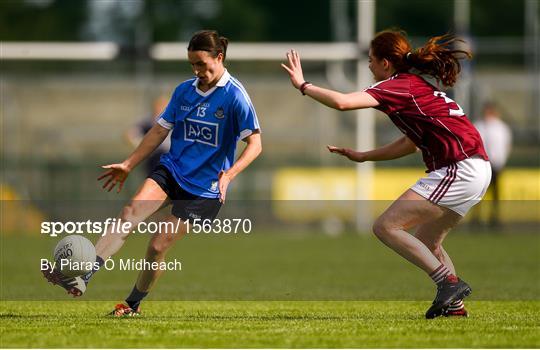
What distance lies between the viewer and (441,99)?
8000mm

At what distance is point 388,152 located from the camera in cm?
858

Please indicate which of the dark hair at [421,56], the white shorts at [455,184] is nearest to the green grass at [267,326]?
the white shorts at [455,184]

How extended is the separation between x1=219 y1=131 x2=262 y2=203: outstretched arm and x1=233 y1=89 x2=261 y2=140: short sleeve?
0.04m

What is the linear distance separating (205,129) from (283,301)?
8.37 feet

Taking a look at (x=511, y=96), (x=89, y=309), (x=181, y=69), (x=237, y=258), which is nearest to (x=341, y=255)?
(x=237, y=258)

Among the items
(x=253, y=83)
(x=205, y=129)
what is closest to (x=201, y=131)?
(x=205, y=129)

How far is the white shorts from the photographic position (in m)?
7.95

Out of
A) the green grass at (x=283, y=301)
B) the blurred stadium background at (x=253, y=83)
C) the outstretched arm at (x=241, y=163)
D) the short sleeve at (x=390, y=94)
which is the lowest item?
the blurred stadium background at (x=253, y=83)

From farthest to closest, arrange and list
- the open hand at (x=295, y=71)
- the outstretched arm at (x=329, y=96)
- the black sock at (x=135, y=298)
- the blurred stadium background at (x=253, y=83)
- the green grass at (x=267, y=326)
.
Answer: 1. the blurred stadium background at (x=253, y=83)
2. the black sock at (x=135, y=298)
3. the open hand at (x=295, y=71)
4. the outstretched arm at (x=329, y=96)
5. the green grass at (x=267, y=326)

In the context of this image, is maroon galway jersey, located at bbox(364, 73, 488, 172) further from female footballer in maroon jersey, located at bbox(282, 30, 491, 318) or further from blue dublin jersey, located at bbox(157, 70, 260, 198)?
blue dublin jersey, located at bbox(157, 70, 260, 198)

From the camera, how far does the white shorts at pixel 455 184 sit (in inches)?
313

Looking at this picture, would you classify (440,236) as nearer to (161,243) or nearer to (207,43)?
(161,243)

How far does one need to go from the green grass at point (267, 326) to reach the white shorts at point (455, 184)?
2.72 ft

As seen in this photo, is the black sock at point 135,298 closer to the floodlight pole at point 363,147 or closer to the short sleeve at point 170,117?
the short sleeve at point 170,117
